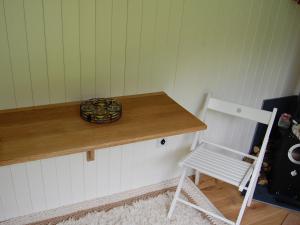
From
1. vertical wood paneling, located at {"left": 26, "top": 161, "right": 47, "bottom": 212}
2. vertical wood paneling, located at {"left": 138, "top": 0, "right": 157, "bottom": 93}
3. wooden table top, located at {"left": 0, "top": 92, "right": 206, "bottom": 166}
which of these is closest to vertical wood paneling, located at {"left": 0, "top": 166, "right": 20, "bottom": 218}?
vertical wood paneling, located at {"left": 26, "top": 161, "right": 47, "bottom": 212}

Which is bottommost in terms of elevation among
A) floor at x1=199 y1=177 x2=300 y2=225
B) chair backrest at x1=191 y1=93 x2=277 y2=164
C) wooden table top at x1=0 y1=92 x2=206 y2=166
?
floor at x1=199 y1=177 x2=300 y2=225

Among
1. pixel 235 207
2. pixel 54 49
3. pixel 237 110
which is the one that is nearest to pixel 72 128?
pixel 54 49

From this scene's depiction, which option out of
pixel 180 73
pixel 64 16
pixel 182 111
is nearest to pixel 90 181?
pixel 182 111

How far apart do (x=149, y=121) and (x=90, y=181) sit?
2.51 feet

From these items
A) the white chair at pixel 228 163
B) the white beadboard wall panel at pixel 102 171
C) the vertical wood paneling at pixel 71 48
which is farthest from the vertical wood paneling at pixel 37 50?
the white chair at pixel 228 163

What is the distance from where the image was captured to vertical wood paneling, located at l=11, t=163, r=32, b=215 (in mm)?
1792

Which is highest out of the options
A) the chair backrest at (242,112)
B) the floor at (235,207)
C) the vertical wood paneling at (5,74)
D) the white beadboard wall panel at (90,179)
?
the vertical wood paneling at (5,74)

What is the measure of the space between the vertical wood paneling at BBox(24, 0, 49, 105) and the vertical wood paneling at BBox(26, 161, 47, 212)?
0.43 m

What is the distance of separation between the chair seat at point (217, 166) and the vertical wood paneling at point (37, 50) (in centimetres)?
98

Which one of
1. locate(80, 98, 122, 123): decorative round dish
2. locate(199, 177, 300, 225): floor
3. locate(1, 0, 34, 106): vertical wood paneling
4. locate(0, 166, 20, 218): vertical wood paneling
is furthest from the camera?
locate(199, 177, 300, 225): floor

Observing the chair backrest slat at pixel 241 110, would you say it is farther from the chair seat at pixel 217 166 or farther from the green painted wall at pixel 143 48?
the chair seat at pixel 217 166

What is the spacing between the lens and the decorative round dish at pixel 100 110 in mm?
1522

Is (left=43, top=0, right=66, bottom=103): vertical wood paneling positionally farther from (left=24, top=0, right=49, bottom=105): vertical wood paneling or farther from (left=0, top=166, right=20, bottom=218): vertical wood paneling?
(left=0, top=166, right=20, bottom=218): vertical wood paneling

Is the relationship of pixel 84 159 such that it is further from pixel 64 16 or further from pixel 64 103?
pixel 64 16
